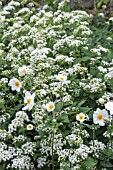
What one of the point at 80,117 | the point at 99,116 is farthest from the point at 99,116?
the point at 80,117

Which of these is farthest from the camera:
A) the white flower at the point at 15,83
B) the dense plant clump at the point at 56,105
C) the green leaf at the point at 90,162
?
the white flower at the point at 15,83

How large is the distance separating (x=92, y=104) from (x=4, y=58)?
997mm

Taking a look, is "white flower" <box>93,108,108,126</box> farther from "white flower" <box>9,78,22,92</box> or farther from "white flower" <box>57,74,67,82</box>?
"white flower" <box>9,78,22,92</box>

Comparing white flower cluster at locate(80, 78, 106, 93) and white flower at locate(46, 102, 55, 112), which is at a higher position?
white flower cluster at locate(80, 78, 106, 93)

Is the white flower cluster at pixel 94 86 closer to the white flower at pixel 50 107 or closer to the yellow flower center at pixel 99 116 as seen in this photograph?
the yellow flower center at pixel 99 116

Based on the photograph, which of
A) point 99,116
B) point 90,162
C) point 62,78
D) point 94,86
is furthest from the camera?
point 94,86

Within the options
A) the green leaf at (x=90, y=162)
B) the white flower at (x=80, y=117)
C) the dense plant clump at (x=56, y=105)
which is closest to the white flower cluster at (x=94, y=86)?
the dense plant clump at (x=56, y=105)

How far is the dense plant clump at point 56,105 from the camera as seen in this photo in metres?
2.54

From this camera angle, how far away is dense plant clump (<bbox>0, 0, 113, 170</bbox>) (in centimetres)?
254

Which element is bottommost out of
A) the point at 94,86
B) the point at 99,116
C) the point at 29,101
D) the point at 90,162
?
the point at 90,162

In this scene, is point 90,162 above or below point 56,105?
below

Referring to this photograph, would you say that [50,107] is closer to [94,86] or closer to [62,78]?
[62,78]

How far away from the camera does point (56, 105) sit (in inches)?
103

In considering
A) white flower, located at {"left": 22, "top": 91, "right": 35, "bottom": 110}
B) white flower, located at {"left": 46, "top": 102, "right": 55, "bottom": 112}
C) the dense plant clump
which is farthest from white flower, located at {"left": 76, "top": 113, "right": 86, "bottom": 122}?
white flower, located at {"left": 22, "top": 91, "right": 35, "bottom": 110}
